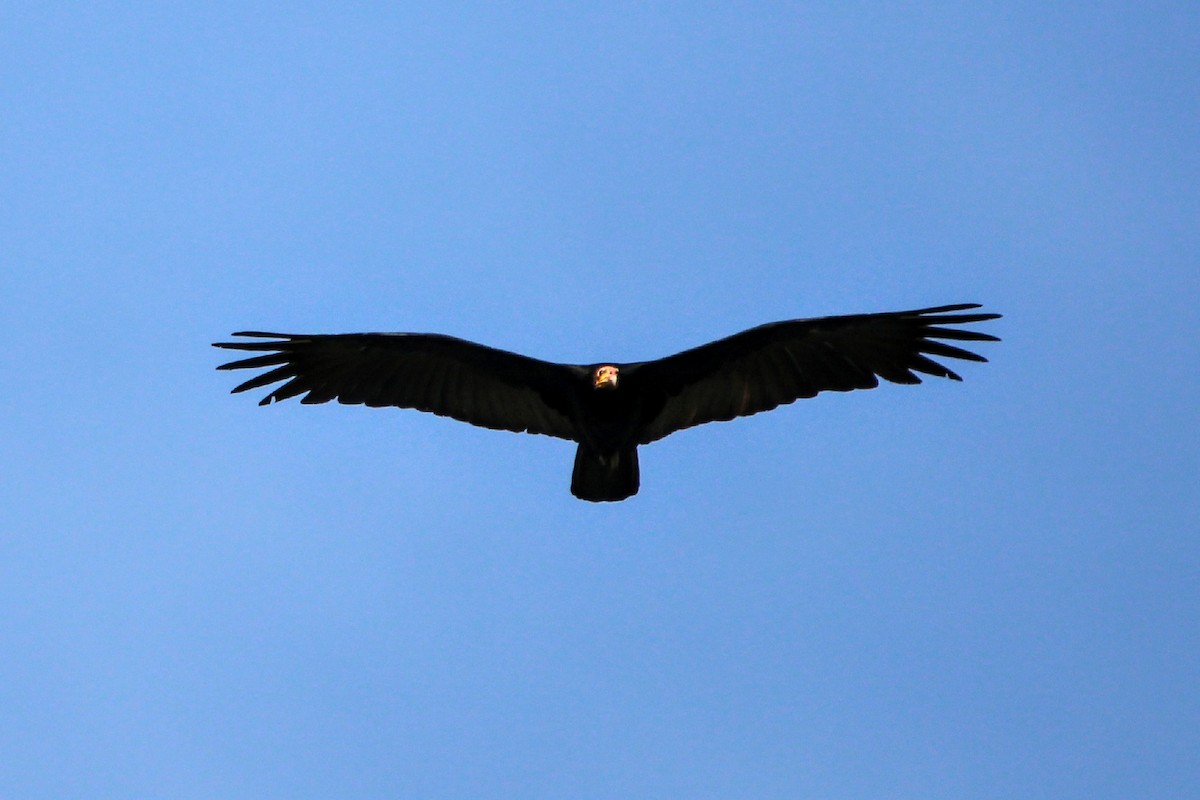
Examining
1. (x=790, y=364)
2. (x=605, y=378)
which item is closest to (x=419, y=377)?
(x=605, y=378)

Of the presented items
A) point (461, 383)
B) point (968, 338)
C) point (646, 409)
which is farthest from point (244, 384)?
point (968, 338)

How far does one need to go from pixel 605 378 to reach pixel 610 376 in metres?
0.06

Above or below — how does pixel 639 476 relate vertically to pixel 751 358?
below

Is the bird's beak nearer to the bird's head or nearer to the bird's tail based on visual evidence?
the bird's head

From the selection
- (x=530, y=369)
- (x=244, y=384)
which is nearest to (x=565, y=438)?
(x=530, y=369)

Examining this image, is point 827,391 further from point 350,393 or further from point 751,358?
point 350,393

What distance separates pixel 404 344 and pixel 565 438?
2085 millimetres

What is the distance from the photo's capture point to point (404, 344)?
1975 cm

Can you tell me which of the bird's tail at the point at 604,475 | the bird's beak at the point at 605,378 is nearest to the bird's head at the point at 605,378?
the bird's beak at the point at 605,378

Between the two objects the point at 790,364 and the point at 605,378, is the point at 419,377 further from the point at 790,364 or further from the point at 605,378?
the point at 790,364

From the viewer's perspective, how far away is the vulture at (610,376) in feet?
63.0

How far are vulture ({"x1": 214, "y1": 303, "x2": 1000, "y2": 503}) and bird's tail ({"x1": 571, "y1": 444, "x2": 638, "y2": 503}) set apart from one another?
11 mm

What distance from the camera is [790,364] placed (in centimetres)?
1956

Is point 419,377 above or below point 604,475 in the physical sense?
above
